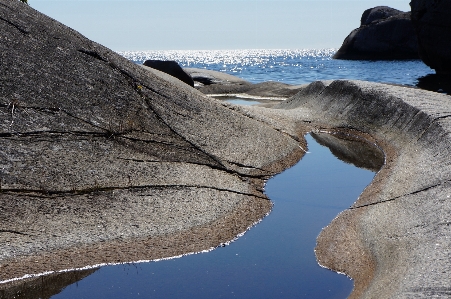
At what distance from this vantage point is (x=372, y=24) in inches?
2862

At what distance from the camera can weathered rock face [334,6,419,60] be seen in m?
69.9

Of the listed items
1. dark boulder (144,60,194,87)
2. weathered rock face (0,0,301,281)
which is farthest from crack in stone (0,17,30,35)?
dark boulder (144,60,194,87)

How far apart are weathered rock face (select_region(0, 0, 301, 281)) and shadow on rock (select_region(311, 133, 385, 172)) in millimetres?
1177

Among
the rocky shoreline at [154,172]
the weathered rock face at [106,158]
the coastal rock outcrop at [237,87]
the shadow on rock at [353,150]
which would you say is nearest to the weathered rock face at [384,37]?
the coastal rock outcrop at [237,87]

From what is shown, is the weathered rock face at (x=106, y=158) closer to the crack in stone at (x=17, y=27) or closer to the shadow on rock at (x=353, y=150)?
the crack in stone at (x=17, y=27)

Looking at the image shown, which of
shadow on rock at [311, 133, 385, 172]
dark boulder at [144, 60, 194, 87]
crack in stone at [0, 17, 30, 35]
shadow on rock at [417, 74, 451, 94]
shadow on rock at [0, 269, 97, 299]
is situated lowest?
shadow on rock at [0, 269, 97, 299]

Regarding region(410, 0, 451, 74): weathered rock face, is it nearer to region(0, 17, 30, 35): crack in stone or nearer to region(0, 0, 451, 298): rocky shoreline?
region(0, 0, 451, 298): rocky shoreline

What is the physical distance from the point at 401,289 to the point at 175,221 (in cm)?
346

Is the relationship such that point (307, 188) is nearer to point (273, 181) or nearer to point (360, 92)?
point (273, 181)

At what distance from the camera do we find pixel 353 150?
1363 cm

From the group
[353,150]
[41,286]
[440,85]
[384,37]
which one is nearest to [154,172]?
[41,286]

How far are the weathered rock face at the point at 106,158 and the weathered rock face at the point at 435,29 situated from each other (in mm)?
26030

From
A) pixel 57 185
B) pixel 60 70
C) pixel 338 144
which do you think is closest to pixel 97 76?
pixel 60 70

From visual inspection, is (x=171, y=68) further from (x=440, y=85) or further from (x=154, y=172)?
(x=440, y=85)
